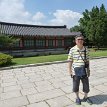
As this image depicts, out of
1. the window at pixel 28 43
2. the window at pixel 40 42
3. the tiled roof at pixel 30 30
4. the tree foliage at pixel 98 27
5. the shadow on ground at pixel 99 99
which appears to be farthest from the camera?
the tree foliage at pixel 98 27

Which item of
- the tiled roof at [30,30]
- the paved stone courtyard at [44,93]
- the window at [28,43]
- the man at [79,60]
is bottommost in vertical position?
the paved stone courtyard at [44,93]

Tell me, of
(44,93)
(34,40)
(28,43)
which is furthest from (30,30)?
(44,93)

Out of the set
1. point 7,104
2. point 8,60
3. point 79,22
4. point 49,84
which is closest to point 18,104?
point 7,104

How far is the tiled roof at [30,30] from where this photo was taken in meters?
25.3

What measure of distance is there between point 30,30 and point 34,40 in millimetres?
2713

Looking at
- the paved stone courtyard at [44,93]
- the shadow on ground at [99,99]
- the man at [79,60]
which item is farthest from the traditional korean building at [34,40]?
the man at [79,60]

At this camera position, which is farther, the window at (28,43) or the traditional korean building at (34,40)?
the window at (28,43)

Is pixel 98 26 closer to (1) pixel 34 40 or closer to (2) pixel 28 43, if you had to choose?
(1) pixel 34 40

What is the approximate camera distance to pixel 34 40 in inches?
1041

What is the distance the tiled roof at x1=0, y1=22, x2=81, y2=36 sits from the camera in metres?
25.3

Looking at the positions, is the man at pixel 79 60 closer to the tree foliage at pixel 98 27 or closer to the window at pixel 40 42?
the window at pixel 40 42

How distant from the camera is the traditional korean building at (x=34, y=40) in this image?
2459 centimetres

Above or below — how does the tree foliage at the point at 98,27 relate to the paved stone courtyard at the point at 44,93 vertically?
above

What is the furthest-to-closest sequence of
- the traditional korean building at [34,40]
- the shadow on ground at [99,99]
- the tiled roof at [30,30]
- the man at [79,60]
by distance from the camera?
the tiled roof at [30,30] → the traditional korean building at [34,40] → the shadow on ground at [99,99] → the man at [79,60]
